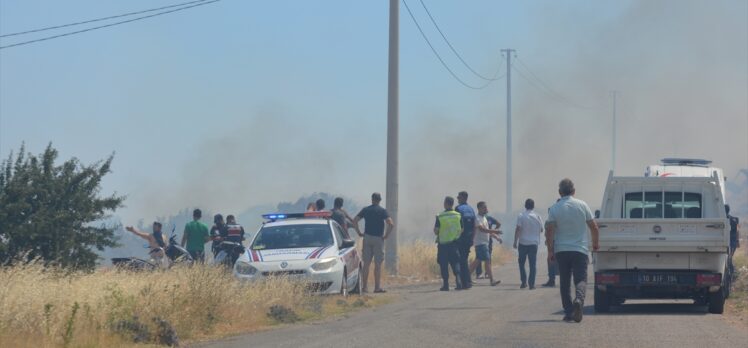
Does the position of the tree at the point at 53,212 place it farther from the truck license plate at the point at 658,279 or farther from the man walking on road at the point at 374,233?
the truck license plate at the point at 658,279

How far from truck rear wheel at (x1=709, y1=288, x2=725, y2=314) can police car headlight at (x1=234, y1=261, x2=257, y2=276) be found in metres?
7.47

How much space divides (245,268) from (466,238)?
19.1ft

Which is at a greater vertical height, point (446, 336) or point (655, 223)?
point (655, 223)

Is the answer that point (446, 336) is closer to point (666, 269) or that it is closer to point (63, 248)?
point (666, 269)

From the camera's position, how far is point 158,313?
50.0ft

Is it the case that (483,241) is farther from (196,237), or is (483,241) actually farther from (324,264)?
(324,264)

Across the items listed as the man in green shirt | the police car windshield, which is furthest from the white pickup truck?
the man in green shirt

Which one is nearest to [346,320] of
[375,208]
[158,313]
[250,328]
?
[250,328]

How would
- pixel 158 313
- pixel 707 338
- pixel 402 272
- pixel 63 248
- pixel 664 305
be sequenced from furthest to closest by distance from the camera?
pixel 402 272 < pixel 63 248 < pixel 664 305 < pixel 158 313 < pixel 707 338

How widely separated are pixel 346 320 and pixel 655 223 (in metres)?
4.73

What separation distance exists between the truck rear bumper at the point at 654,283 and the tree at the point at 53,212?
40.3ft

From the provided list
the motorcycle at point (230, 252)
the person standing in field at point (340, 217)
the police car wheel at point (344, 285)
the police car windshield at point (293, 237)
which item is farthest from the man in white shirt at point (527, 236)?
the motorcycle at point (230, 252)

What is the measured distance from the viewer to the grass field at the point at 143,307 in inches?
538

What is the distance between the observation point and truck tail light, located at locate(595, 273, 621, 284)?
17.8 meters
